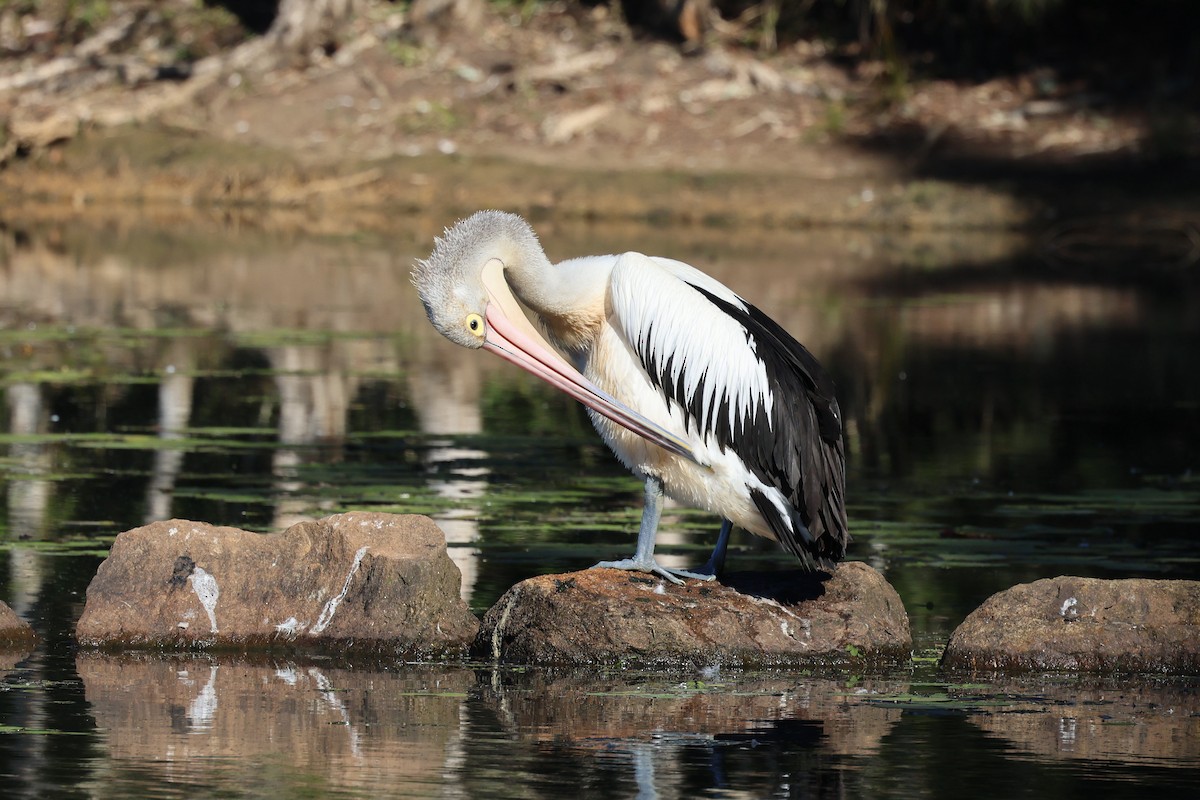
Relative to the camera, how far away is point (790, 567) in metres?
9.23

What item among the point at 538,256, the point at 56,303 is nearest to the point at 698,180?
the point at 56,303

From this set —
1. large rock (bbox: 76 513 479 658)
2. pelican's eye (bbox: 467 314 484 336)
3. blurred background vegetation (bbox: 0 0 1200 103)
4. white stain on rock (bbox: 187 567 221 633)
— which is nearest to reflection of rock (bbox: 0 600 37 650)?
large rock (bbox: 76 513 479 658)

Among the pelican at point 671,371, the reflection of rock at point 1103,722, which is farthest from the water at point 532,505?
the pelican at point 671,371

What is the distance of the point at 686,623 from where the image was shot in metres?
7.45

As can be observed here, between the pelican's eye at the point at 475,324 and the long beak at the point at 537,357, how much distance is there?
6 centimetres

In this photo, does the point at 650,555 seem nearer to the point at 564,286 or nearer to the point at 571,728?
the point at 564,286

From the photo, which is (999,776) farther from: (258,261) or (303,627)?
(258,261)

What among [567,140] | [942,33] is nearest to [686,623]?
[567,140]

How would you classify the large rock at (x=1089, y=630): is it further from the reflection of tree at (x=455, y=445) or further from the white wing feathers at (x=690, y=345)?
the reflection of tree at (x=455, y=445)

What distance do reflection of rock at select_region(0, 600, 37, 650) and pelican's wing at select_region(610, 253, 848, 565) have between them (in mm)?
2339

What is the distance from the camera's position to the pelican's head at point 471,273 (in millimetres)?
7422

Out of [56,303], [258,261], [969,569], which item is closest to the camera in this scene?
[969,569]

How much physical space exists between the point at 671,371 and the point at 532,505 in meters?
3.21

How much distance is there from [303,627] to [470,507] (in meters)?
2.93
